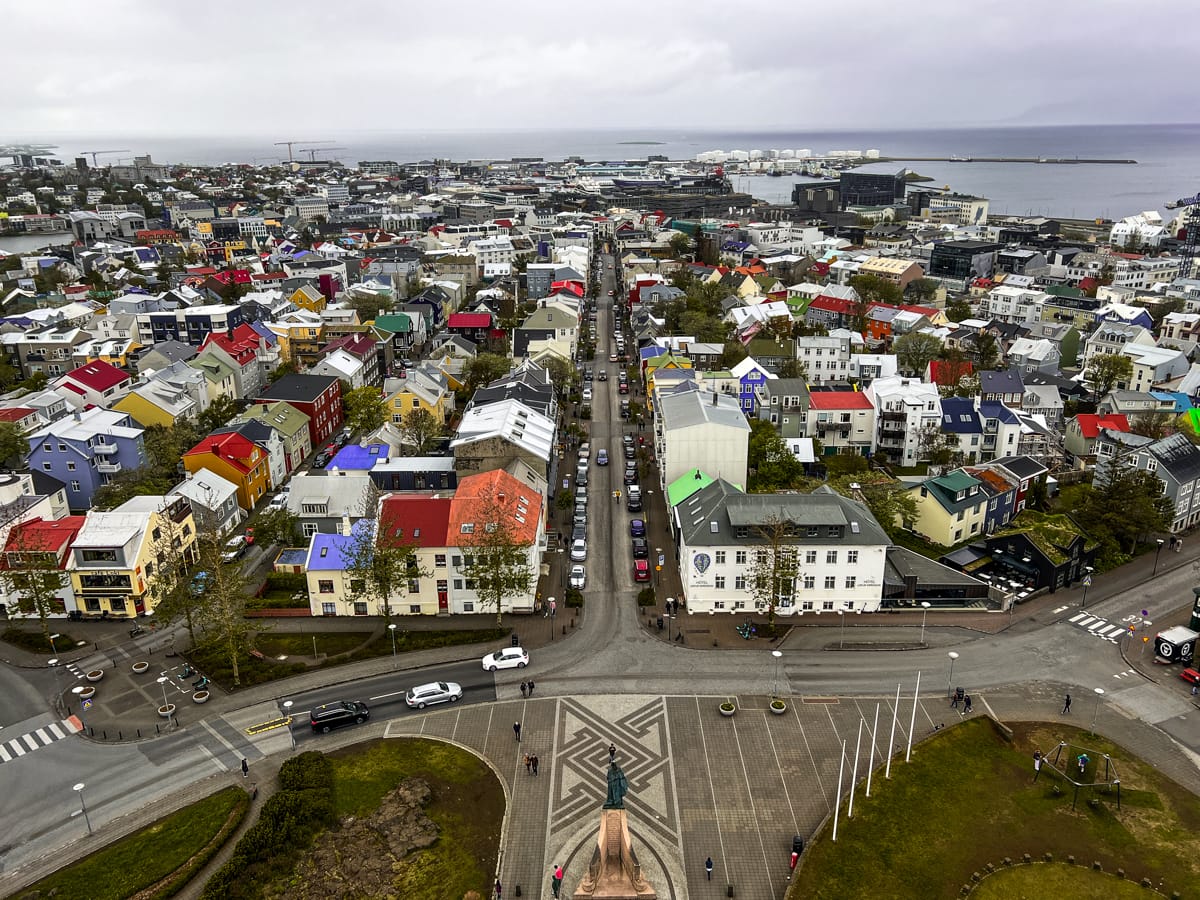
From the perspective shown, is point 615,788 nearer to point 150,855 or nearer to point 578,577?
point 150,855

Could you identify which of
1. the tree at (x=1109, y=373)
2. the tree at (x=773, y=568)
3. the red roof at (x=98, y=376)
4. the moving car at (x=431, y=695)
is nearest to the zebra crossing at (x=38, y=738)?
the moving car at (x=431, y=695)

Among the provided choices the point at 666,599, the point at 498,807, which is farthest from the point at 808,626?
the point at 498,807

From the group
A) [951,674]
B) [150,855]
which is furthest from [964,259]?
[150,855]

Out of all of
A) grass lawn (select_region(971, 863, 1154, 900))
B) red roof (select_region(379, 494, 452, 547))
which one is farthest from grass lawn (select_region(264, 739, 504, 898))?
grass lawn (select_region(971, 863, 1154, 900))

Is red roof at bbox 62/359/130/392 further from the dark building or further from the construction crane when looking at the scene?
the construction crane

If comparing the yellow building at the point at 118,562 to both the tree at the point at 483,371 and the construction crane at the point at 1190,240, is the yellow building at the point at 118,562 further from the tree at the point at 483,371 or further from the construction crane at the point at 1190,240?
the construction crane at the point at 1190,240
